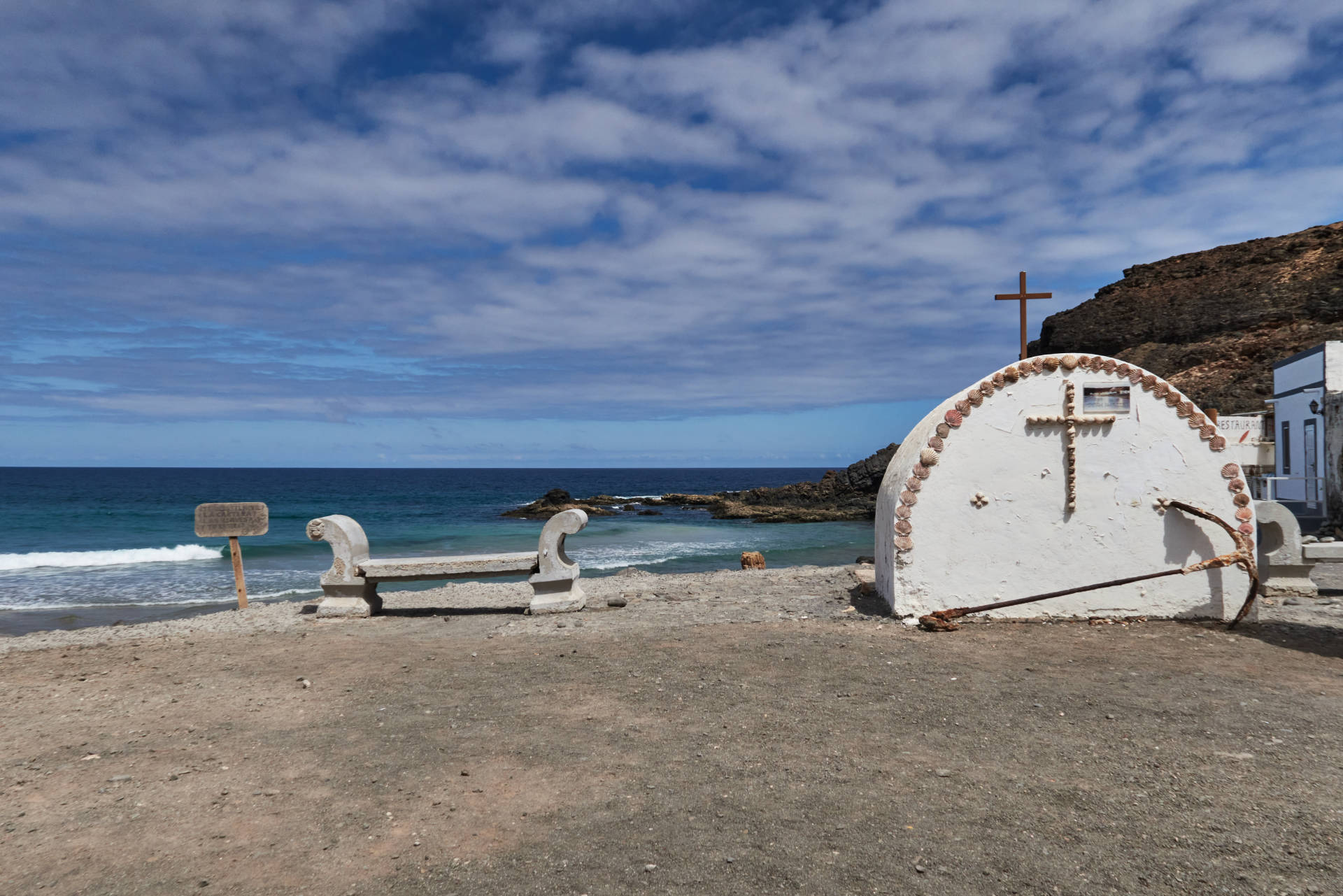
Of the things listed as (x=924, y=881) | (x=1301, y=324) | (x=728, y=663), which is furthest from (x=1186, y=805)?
(x=1301, y=324)

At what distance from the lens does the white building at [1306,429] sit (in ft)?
56.7

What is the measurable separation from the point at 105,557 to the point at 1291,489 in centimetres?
3767

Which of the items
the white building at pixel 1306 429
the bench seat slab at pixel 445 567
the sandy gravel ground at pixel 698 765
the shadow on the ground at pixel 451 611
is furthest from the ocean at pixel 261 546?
the white building at pixel 1306 429

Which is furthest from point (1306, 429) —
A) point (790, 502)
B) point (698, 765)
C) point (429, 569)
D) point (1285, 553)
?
point (790, 502)

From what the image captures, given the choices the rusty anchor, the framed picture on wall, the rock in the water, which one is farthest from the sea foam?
the framed picture on wall

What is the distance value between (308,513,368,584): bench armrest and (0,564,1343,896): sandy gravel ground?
6.68ft

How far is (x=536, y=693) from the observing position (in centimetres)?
607

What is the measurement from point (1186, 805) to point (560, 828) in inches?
127

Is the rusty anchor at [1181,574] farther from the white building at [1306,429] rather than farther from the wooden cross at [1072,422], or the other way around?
the white building at [1306,429]

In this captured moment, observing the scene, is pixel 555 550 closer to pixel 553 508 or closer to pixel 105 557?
pixel 105 557

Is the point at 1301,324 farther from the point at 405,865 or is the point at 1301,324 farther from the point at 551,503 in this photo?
the point at 405,865

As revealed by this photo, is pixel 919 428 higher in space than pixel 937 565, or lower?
higher

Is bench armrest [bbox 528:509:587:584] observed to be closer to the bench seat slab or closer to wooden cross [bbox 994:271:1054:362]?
the bench seat slab

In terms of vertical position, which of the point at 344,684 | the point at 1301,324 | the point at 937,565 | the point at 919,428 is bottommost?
the point at 344,684
